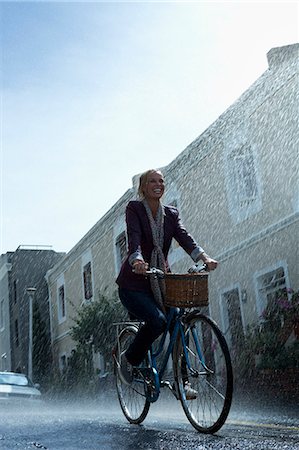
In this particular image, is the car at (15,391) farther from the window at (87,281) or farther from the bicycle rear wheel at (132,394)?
the window at (87,281)

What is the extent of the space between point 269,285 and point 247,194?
183 centimetres

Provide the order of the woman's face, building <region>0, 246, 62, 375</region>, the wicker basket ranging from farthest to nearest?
building <region>0, 246, 62, 375</region> < the woman's face < the wicker basket

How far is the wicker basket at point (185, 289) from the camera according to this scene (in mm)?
4078

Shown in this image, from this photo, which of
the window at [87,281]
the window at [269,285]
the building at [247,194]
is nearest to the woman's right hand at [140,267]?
the building at [247,194]

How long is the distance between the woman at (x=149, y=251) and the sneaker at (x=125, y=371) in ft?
1.14

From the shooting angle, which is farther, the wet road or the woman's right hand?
the woman's right hand

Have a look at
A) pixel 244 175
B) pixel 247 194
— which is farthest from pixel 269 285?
pixel 244 175

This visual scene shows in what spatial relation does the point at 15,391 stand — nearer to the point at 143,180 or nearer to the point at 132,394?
the point at 132,394

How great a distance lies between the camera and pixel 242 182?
13.4 metres

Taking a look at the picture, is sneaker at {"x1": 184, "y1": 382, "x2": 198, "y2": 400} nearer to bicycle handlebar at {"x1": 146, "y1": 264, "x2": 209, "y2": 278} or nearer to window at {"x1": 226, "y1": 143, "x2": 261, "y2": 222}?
bicycle handlebar at {"x1": 146, "y1": 264, "x2": 209, "y2": 278}

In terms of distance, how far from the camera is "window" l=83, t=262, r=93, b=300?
76.8ft

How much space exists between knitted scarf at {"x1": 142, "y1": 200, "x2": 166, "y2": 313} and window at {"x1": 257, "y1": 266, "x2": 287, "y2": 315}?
7.58 metres

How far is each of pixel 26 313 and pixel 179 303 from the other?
95.4 feet

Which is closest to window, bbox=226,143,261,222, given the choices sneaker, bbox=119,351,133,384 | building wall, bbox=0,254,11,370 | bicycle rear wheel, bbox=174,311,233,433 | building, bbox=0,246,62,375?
sneaker, bbox=119,351,133,384
